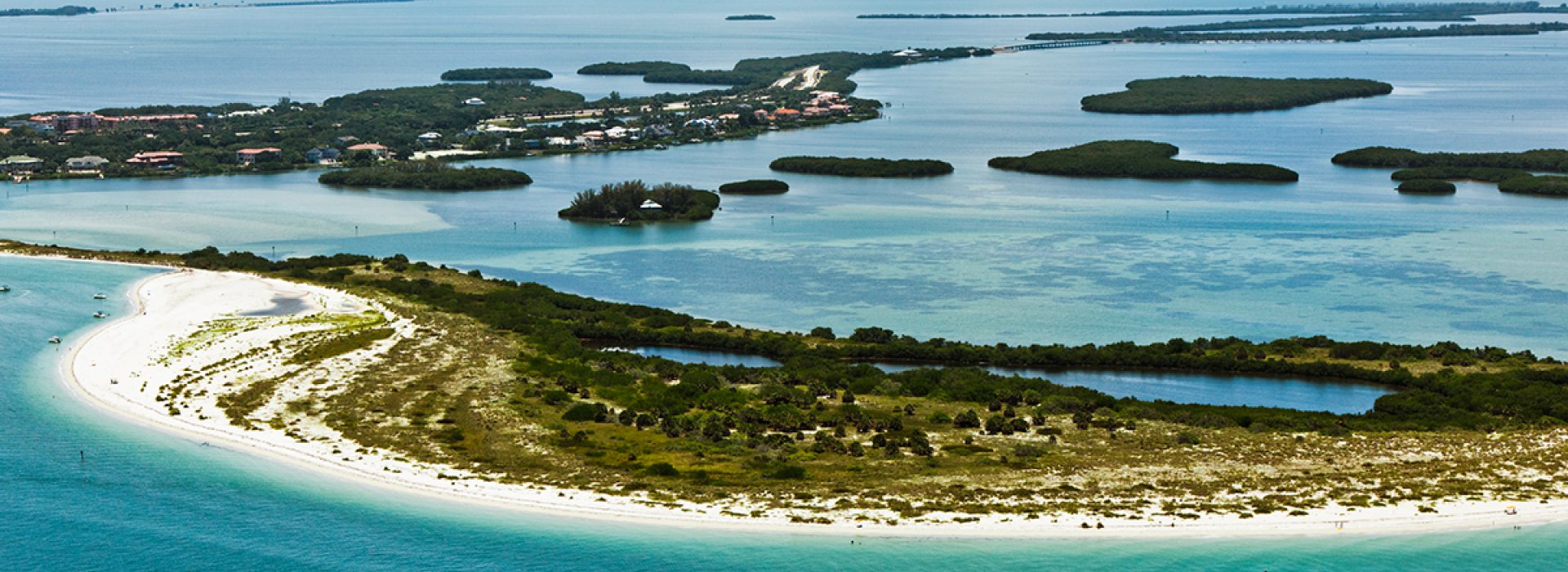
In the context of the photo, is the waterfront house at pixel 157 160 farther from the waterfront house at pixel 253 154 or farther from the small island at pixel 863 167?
the small island at pixel 863 167

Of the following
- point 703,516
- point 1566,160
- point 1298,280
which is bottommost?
point 703,516


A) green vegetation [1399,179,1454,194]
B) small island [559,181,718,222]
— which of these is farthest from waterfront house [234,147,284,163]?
green vegetation [1399,179,1454,194]

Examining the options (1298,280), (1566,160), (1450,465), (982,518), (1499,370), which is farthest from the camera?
(1566,160)

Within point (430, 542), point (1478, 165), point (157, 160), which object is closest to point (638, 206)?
point (157, 160)

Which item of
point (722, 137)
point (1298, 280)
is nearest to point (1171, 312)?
point (1298, 280)

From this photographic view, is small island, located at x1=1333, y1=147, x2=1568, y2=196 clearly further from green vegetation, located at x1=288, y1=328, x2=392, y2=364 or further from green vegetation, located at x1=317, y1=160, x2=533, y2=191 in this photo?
green vegetation, located at x1=288, y1=328, x2=392, y2=364

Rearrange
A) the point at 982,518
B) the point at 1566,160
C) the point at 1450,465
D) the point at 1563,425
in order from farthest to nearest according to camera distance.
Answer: the point at 1566,160
the point at 1563,425
the point at 1450,465
the point at 982,518

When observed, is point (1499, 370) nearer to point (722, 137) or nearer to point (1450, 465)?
point (1450, 465)

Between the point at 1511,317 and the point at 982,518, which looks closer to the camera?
→ the point at 982,518
